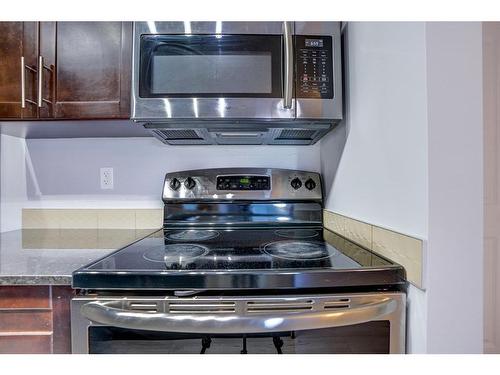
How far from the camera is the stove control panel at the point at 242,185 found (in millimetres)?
1343

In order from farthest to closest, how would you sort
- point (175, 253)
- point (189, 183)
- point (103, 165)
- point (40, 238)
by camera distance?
point (103, 165) → point (189, 183) → point (40, 238) → point (175, 253)

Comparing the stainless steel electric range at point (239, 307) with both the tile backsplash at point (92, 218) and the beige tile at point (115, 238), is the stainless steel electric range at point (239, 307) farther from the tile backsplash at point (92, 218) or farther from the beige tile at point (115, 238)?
the tile backsplash at point (92, 218)

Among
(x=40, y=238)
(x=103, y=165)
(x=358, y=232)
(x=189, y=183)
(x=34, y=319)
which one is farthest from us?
(x=103, y=165)

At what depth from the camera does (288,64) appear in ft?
3.21

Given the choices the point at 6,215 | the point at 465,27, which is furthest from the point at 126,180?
the point at 465,27

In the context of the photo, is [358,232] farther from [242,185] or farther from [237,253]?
[242,185]

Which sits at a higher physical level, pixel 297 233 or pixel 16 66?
pixel 16 66

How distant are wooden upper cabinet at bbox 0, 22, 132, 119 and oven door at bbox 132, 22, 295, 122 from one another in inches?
4.2

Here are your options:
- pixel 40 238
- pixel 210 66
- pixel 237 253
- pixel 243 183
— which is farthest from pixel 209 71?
pixel 40 238

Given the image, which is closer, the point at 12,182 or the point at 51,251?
the point at 51,251

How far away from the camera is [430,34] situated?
66cm

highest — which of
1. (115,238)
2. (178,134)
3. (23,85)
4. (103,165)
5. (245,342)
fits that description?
(23,85)

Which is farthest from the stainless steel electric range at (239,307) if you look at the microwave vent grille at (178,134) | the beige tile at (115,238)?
the microwave vent grille at (178,134)

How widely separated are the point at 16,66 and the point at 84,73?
25 cm
